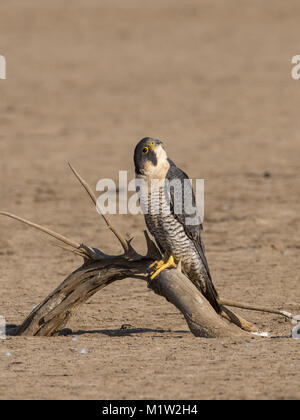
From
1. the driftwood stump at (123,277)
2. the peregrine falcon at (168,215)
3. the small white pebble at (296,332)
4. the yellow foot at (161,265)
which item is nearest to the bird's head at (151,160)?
the peregrine falcon at (168,215)

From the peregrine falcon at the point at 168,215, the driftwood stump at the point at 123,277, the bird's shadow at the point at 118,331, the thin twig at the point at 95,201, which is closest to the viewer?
the thin twig at the point at 95,201

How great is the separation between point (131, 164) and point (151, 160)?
665 centimetres

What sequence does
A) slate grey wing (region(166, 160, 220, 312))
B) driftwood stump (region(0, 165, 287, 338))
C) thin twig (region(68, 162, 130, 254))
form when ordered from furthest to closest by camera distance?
slate grey wing (region(166, 160, 220, 312)) < driftwood stump (region(0, 165, 287, 338)) < thin twig (region(68, 162, 130, 254))

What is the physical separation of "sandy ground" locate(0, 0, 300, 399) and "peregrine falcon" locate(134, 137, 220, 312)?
0.45m

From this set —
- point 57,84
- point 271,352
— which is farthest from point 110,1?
point 271,352

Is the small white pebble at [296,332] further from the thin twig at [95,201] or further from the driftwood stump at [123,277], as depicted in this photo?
the thin twig at [95,201]

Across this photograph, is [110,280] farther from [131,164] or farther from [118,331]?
[131,164]

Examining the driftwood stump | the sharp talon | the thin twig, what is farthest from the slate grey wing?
the thin twig

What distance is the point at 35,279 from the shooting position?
7.59 metres

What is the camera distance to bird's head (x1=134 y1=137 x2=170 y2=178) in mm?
5836

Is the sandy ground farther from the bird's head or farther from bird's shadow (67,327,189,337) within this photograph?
the bird's head

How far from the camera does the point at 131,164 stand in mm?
12477

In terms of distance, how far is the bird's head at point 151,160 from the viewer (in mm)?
5836
